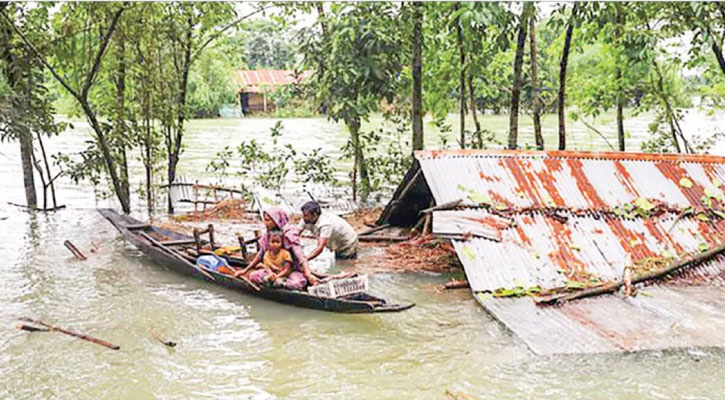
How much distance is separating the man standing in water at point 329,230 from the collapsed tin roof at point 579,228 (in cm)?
133

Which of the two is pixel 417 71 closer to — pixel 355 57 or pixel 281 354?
pixel 355 57

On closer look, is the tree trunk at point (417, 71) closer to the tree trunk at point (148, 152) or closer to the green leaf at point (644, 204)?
the green leaf at point (644, 204)

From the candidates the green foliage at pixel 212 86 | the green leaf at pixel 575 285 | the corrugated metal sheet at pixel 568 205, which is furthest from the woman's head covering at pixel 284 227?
the green foliage at pixel 212 86

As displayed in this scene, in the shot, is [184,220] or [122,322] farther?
[184,220]

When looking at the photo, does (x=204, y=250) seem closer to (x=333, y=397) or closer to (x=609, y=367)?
(x=333, y=397)

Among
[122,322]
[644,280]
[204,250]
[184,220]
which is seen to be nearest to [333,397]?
[122,322]

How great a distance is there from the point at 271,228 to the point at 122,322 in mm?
1855

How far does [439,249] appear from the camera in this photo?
9781 mm

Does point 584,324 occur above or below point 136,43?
below

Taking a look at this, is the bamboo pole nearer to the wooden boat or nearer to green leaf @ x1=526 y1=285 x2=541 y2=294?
green leaf @ x1=526 y1=285 x2=541 y2=294

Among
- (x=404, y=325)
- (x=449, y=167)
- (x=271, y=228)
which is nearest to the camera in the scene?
(x=404, y=325)

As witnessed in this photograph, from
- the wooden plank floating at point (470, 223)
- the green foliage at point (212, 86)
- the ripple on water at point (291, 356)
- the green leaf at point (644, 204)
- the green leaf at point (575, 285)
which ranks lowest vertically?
the ripple on water at point (291, 356)

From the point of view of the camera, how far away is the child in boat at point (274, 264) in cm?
737

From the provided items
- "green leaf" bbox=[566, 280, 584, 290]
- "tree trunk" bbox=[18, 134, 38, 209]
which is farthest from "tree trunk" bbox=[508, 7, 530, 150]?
"tree trunk" bbox=[18, 134, 38, 209]
